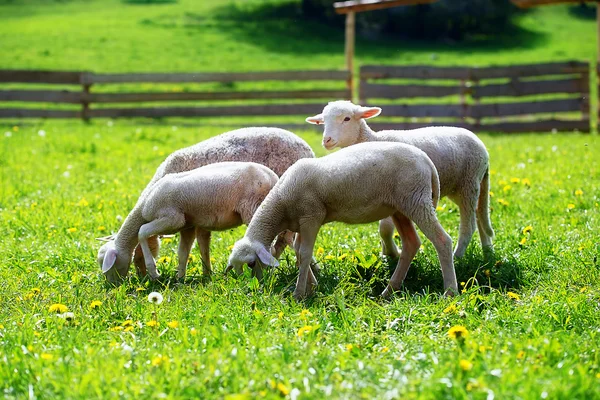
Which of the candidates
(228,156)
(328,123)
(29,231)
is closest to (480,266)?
(328,123)

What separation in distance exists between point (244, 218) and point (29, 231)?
7.61 ft

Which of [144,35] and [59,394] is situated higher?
[59,394]

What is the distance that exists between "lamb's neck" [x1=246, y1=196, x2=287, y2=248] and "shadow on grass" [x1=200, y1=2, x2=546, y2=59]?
25.3 m

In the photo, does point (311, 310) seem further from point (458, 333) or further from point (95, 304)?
point (95, 304)

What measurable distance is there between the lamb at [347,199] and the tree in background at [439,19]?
99.0 ft

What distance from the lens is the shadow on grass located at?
3136 cm

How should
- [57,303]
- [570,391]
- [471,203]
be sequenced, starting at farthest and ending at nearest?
1. [471,203]
2. [57,303]
3. [570,391]

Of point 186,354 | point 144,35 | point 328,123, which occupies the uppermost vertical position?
point 328,123

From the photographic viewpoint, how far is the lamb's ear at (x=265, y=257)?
4.80m

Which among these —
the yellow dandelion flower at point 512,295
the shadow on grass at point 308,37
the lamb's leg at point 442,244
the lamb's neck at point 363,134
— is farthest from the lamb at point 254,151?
the shadow on grass at point 308,37

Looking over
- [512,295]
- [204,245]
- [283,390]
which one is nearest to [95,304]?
[204,245]

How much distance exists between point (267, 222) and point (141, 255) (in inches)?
45.5

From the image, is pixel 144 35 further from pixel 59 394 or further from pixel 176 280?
pixel 59 394

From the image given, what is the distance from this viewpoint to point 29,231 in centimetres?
677
